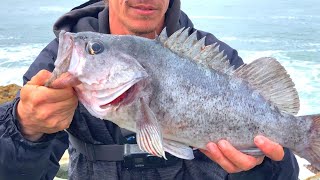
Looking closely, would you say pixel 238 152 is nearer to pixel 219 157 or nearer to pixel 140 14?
pixel 219 157

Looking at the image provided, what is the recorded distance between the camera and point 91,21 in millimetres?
4020

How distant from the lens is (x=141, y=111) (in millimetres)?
2434

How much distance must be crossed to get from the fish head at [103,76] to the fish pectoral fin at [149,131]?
102mm

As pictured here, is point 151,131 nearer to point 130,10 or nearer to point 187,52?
point 187,52

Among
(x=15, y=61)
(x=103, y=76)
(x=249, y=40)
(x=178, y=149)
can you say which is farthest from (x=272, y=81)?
(x=249, y=40)

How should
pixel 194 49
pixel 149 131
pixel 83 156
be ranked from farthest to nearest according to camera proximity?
pixel 83 156 → pixel 194 49 → pixel 149 131

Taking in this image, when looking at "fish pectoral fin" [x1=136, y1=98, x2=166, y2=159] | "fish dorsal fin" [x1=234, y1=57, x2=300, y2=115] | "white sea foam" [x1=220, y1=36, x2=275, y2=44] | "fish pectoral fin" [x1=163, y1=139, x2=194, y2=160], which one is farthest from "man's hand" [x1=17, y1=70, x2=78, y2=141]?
"white sea foam" [x1=220, y1=36, x2=275, y2=44]

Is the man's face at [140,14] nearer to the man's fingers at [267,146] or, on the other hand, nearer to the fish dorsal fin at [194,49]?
the fish dorsal fin at [194,49]

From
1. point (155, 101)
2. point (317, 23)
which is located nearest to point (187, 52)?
point (155, 101)

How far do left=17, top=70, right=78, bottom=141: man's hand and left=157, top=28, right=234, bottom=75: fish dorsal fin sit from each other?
0.66 metres

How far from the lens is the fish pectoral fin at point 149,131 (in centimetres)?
241

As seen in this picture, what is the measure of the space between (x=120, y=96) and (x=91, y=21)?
175 cm

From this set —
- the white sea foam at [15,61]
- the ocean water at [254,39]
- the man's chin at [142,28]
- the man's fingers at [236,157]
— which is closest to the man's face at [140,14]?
the man's chin at [142,28]

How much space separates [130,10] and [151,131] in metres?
1.47
